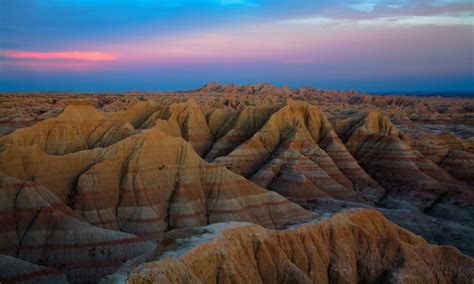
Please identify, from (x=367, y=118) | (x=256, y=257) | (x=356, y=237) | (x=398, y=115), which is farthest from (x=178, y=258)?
(x=398, y=115)

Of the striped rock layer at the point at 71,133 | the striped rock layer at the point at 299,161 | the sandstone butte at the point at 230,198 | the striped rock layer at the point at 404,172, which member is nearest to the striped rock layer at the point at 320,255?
the sandstone butte at the point at 230,198

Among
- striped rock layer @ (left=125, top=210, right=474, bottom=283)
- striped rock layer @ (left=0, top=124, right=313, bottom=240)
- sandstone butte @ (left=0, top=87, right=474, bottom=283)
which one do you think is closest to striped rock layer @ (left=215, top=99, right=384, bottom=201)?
sandstone butte @ (left=0, top=87, right=474, bottom=283)

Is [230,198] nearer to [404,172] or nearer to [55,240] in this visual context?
[55,240]

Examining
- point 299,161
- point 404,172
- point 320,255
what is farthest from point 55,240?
point 404,172

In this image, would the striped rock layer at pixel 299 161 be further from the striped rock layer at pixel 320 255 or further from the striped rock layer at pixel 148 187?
the striped rock layer at pixel 320 255

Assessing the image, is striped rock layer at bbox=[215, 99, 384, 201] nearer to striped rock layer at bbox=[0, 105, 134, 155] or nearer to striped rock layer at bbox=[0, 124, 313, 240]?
striped rock layer at bbox=[0, 124, 313, 240]
